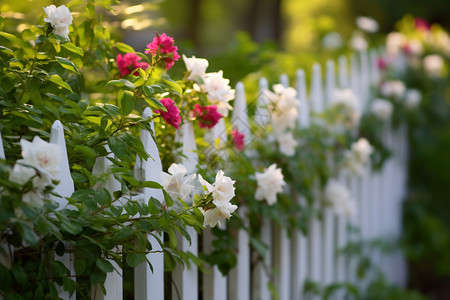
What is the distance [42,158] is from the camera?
115cm

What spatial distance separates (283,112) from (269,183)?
0.33 meters

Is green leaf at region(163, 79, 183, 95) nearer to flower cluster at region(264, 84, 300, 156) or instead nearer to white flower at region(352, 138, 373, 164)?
flower cluster at region(264, 84, 300, 156)

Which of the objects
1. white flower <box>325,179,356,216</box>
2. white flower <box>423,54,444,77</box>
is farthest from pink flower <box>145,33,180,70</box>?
white flower <box>423,54,444,77</box>

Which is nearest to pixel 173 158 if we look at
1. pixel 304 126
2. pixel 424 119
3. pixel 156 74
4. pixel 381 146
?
pixel 156 74

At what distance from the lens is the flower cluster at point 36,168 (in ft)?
3.72

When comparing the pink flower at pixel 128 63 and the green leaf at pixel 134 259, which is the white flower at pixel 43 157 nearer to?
the green leaf at pixel 134 259

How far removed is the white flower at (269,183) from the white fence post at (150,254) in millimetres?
443

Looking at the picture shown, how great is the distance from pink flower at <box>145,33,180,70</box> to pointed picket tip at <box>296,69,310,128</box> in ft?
3.39

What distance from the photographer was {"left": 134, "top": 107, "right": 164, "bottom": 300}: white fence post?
154 centimetres

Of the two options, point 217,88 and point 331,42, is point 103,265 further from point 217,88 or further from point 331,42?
point 331,42

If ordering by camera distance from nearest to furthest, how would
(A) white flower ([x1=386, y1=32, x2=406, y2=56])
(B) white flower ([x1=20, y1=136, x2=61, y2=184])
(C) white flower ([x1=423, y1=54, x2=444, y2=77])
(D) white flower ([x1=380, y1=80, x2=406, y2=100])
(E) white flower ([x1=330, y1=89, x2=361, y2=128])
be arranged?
(B) white flower ([x1=20, y1=136, x2=61, y2=184])
(E) white flower ([x1=330, y1=89, x2=361, y2=128])
(D) white flower ([x1=380, y1=80, x2=406, y2=100])
(A) white flower ([x1=386, y1=32, x2=406, y2=56])
(C) white flower ([x1=423, y1=54, x2=444, y2=77])

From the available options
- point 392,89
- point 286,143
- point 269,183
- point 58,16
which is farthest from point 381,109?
point 58,16

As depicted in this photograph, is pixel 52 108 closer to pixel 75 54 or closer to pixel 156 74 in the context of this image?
pixel 75 54

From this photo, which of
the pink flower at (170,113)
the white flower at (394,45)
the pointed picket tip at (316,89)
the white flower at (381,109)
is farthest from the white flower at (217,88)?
the white flower at (394,45)
